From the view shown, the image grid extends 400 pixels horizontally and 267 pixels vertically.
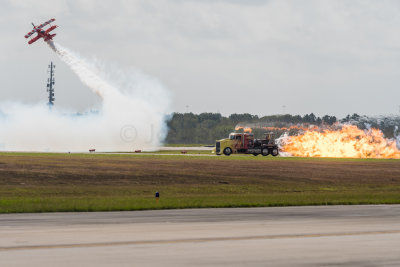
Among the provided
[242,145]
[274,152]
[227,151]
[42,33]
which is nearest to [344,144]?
[274,152]

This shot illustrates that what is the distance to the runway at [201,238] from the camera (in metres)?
14.6

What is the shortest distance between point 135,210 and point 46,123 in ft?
243

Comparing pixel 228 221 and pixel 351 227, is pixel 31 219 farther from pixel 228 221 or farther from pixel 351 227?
pixel 351 227

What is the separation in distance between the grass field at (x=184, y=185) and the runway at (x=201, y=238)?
14.3ft

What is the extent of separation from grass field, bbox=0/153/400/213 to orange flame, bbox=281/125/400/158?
77.4 ft

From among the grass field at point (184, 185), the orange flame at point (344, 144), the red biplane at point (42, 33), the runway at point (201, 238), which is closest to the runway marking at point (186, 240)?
the runway at point (201, 238)

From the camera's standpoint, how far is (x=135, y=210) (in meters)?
27.2

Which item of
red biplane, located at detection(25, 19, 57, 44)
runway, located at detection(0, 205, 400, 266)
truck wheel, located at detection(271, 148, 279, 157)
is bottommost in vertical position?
runway, located at detection(0, 205, 400, 266)

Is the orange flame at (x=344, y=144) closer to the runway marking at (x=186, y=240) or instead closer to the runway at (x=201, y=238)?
the runway at (x=201, y=238)

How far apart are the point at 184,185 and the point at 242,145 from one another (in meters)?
38.2

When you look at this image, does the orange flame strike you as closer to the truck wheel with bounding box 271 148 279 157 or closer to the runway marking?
the truck wheel with bounding box 271 148 279 157

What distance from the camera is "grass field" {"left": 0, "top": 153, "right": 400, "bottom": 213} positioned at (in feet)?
100

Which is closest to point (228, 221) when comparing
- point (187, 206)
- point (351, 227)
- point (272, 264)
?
point (351, 227)

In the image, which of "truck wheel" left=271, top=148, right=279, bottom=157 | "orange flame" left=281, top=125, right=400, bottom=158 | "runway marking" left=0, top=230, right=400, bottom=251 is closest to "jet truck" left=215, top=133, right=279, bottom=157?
"truck wheel" left=271, top=148, right=279, bottom=157
